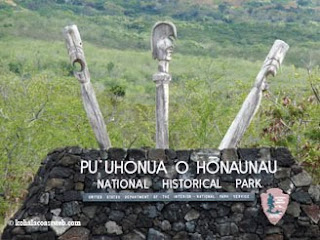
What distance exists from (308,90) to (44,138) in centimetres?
724

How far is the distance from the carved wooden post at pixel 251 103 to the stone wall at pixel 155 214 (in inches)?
29.7

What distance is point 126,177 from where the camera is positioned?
34.2ft

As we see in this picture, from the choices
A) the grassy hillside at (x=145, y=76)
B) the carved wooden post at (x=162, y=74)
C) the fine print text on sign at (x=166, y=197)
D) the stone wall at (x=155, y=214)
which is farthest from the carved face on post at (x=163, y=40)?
the grassy hillside at (x=145, y=76)

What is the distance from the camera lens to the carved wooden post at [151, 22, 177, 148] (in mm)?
11289

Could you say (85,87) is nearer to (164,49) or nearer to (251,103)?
(164,49)

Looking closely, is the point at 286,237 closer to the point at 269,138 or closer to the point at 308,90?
the point at 269,138

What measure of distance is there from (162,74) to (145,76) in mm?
39661

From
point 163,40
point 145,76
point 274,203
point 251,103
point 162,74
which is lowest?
point 274,203

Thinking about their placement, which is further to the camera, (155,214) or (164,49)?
(164,49)

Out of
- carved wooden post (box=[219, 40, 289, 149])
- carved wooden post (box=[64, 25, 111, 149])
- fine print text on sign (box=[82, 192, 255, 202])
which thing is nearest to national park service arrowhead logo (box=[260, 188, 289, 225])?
fine print text on sign (box=[82, 192, 255, 202])

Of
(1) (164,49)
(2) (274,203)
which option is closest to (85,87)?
(1) (164,49)

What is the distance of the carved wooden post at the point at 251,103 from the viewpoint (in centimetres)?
1120

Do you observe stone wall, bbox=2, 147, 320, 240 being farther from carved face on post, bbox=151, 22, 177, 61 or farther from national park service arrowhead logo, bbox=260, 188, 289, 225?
carved face on post, bbox=151, 22, 177, 61

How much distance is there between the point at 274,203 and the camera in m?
10.4
